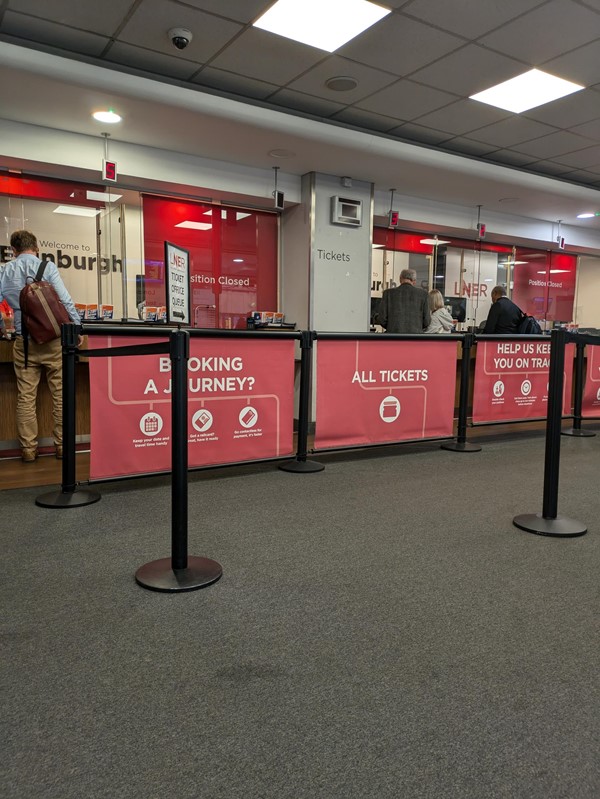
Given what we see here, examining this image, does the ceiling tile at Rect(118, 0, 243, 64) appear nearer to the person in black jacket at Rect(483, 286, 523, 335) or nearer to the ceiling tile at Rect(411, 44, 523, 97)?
the ceiling tile at Rect(411, 44, 523, 97)

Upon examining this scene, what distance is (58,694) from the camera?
1.46 metres

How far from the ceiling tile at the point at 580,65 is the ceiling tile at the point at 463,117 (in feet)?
2.45

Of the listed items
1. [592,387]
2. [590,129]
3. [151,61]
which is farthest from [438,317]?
[151,61]

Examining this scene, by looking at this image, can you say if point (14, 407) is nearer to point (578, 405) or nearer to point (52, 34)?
point (52, 34)

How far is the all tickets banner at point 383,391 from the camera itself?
3990mm

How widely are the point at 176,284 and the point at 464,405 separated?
252 cm

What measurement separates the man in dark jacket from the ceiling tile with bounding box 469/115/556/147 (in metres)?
1.54

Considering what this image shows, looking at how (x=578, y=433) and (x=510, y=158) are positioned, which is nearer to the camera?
(x=578, y=433)

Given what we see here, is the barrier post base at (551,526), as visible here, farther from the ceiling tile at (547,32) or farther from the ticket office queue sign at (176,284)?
the ceiling tile at (547,32)

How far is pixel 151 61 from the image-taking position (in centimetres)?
434

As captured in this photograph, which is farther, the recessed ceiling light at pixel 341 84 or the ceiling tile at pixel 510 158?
the ceiling tile at pixel 510 158

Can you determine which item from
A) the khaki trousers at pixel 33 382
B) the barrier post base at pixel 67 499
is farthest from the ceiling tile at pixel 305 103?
the barrier post base at pixel 67 499

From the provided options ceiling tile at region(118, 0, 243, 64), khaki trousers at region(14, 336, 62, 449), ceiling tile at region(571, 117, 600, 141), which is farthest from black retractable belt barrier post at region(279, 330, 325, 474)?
ceiling tile at region(571, 117, 600, 141)

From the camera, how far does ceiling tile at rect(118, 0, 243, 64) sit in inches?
144
